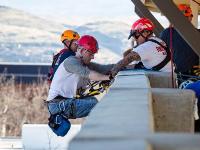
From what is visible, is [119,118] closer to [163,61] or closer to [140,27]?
[163,61]

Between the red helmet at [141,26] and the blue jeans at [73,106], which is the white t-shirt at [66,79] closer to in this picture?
the blue jeans at [73,106]

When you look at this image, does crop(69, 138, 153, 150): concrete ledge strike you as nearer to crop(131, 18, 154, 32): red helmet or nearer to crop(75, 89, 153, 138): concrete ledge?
crop(75, 89, 153, 138): concrete ledge

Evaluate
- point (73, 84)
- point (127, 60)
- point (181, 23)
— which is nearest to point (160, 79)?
point (127, 60)

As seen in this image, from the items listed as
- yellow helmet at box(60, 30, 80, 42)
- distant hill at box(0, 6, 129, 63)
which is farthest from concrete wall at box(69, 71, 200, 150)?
distant hill at box(0, 6, 129, 63)

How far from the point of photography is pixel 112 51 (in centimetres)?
13850

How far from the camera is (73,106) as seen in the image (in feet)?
30.8

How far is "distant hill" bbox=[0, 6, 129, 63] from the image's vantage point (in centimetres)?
12012

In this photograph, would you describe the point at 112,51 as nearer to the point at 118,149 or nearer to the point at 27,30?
the point at 27,30

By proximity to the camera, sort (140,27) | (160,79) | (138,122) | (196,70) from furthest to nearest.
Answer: (196,70)
(140,27)
(160,79)
(138,122)

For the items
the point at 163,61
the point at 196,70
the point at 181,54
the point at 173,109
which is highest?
the point at 181,54

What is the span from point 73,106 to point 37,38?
429ft

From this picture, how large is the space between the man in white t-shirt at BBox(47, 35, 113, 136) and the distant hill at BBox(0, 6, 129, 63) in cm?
9755

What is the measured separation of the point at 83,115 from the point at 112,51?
129m

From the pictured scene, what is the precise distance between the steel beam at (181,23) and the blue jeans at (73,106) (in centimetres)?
179
